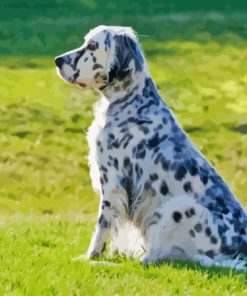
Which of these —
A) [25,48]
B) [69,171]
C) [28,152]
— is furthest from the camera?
[25,48]

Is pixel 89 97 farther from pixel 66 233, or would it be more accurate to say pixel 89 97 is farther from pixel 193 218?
pixel 193 218

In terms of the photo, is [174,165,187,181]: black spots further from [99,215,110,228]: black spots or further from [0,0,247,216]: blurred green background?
[0,0,247,216]: blurred green background

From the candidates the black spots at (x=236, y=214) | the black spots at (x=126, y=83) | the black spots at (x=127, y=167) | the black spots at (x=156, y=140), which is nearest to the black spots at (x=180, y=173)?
the black spots at (x=156, y=140)

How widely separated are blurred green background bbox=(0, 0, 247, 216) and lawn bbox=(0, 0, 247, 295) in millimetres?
22

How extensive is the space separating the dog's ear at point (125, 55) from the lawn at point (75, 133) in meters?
0.71

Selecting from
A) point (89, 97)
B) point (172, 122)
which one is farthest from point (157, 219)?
point (89, 97)

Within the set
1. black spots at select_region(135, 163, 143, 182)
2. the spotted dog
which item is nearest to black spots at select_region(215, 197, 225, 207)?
the spotted dog

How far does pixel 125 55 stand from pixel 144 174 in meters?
0.87

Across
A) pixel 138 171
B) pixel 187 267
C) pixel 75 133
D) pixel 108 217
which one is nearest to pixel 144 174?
pixel 138 171

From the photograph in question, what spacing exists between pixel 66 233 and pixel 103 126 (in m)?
1.45

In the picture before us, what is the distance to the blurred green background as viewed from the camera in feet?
42.7

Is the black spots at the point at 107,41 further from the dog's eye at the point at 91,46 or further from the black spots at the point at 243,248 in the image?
the black spots at the point at 243,248

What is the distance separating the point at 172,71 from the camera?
1986 centimetres

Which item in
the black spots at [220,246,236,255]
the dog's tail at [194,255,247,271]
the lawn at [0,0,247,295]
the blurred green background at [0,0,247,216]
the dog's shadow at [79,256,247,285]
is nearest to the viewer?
the lawn at [0,0,247,295]
